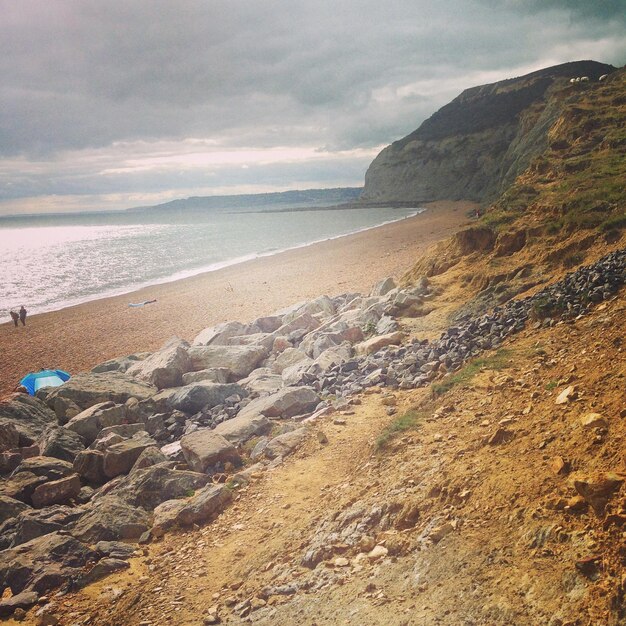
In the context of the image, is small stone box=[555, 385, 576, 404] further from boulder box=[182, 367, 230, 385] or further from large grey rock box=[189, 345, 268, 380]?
large grey rock box=[189, 345, 268, 380]

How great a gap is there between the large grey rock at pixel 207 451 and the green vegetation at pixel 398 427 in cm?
320

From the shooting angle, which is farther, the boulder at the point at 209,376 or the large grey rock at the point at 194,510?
the boulder at the point at 209,376

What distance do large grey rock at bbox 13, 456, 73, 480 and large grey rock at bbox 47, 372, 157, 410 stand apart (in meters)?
3.10

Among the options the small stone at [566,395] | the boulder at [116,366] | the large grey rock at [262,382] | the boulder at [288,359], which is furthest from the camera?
the boulder at [116,366]

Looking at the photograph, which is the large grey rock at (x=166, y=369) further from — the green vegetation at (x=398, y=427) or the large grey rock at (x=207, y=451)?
the green vegetation at (x=398, y=427)

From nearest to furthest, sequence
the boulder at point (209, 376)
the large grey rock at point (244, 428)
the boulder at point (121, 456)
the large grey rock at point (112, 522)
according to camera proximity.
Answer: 1. the large grey rock at point (112, 522)
2. the boulder at point (121, 456)
3. the large grey rock at point (244, 428)
4. the boulder at point (209, 376)

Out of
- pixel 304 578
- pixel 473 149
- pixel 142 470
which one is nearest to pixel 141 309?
pixel 142 470

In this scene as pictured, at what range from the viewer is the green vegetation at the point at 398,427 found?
267 inches

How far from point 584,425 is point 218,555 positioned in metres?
4.82

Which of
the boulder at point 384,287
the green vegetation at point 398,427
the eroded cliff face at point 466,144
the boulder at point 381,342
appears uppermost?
the eroded cliff face at point 466,144

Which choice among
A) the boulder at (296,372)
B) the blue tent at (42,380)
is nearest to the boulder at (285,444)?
the boulder at (296,372)

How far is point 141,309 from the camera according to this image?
2912cm

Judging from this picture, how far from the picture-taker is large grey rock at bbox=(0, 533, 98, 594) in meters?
6.20

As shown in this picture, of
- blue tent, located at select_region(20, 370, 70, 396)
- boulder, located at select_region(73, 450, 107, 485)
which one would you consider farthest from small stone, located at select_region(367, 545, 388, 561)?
blue tent, located at select_region(20, 370, 70, 396)
